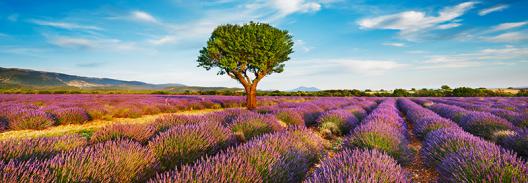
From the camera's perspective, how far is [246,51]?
12.9 m

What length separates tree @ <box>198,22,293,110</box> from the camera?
12758 mm

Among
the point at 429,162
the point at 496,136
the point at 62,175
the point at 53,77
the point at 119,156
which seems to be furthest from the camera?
the point at 53,77

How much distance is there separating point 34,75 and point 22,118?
23170 cm

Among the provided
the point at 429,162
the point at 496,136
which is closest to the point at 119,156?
the point at 429,162

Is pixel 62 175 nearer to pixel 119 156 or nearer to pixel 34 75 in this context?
pixel 119 156

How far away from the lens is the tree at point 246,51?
502 inches

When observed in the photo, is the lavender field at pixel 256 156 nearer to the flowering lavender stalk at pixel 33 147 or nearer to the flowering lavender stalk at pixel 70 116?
the flowering lavender stalk at pixel 33 147

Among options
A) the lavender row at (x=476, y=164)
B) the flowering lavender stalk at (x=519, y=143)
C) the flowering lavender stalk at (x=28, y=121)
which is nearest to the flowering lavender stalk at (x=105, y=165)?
the lavender row at (x=476, y=164)

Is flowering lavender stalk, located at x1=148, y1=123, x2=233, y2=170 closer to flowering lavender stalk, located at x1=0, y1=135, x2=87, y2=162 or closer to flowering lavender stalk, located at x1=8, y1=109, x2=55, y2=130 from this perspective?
flowering lavender stalk, located at x1=0, y1=135, x2=87, y2=162

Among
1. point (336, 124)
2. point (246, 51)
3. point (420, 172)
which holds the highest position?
point (246, 51)

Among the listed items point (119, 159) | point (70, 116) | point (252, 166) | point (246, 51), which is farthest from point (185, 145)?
point (246, 51)

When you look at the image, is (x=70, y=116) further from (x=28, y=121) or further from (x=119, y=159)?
(x=119, y=159)

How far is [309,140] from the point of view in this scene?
12.8ft

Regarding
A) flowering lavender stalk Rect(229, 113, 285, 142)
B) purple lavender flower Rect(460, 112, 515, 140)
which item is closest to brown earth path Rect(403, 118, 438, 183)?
purple lavender flower Rect(460, 112, 515, 140)
